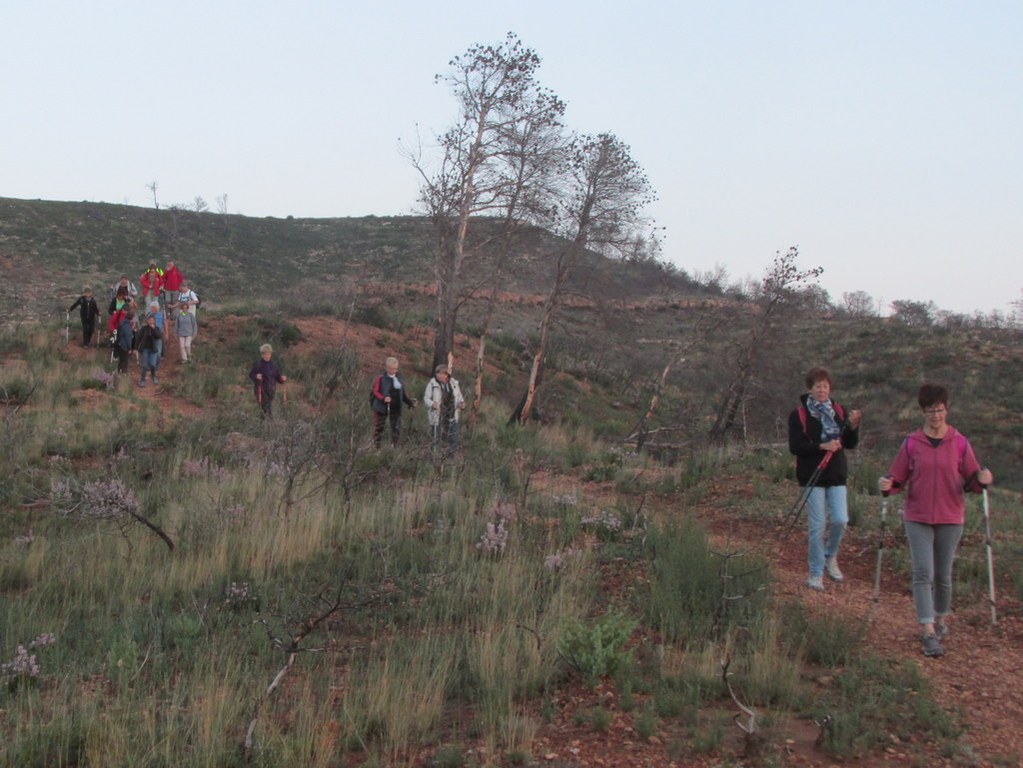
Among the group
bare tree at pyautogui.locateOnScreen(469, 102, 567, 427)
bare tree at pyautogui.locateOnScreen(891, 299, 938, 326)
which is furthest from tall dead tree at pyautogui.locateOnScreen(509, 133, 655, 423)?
bare tree at pyautogui.locateOnScreen(891, 299, 938, 326)

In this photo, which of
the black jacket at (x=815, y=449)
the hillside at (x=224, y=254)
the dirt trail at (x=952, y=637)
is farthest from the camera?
the hillside at (x=224, y=254)

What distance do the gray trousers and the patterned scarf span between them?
4.16 feet

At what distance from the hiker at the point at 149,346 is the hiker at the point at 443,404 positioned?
6975 mm

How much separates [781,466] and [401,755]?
9600 mm

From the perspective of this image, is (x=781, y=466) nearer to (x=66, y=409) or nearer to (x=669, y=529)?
(x=669, y=529)

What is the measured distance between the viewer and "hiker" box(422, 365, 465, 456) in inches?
487

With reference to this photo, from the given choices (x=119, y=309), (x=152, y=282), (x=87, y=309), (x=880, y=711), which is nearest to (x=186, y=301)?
(x=152, y=282)

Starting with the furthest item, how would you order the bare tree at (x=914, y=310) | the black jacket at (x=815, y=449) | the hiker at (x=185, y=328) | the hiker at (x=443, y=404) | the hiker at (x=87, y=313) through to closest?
the bare tree at (x=914, y=310) → the hiker at (x=87, y=313) → the hiker at (x=185, y=328) → the hiker at (x=443, y=404) → the black jacket at (x=815, y=449)

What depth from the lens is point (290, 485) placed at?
27.4 ft

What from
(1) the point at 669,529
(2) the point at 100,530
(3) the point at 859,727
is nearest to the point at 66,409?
(2) the point at 100,530

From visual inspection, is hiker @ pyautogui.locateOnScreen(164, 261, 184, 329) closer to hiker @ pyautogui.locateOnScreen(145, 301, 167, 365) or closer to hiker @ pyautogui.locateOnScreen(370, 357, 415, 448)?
hiker @ pyautogui.locateOnScreen(145, 301, 167, 365)

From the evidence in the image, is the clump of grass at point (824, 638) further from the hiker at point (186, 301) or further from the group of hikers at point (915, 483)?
the hiker at point (186, 301)

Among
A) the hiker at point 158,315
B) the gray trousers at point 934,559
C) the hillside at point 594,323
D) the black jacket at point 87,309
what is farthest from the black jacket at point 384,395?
the black jacket at point 87,309

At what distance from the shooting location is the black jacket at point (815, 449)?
7.05 m
